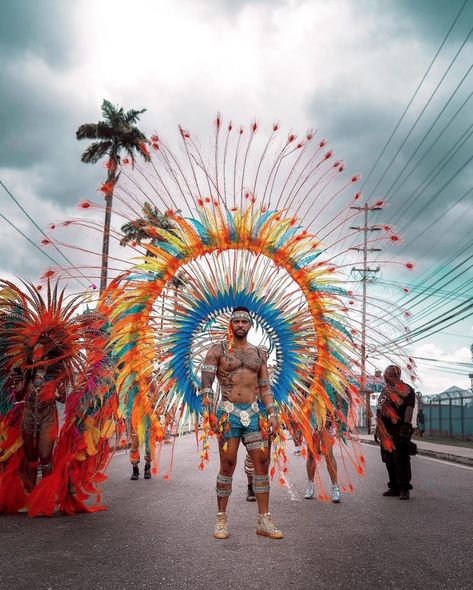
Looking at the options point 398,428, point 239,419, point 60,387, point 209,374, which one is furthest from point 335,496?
point 60,387

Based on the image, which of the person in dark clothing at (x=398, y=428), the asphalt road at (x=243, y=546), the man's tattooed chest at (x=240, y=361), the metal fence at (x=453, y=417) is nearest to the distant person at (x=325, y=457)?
the asphalt road at (x=243, y=546)

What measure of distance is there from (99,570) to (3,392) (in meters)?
3.81

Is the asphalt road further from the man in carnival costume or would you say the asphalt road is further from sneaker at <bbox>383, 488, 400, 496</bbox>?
the man in carnival costume

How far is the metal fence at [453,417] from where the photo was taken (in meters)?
28.6

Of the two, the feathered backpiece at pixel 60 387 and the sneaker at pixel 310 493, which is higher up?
the feathered backpiece at pixel 60 387

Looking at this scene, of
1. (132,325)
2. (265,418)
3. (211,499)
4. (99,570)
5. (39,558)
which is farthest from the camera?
(211,499)

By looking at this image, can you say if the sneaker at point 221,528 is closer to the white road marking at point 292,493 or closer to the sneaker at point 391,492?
the white road marking at point 292,493

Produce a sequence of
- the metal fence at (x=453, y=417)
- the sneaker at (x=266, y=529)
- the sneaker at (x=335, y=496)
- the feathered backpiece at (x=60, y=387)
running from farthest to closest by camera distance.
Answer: the metal fence at (x=453, y=417), the sneaker at (x=335, y=496), the feathered backpiece at (x=60, y=387), the sneaker at (x=266, y=529)

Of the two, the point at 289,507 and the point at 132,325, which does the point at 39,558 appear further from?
the point at 289,507

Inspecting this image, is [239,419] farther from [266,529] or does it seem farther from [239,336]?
[266,529]

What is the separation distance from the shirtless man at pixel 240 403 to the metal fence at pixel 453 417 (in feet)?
80.7

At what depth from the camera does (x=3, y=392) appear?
24.5 ft

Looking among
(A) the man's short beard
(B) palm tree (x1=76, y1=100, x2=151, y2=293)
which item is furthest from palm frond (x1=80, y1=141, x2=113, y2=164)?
(A) the man's short beard

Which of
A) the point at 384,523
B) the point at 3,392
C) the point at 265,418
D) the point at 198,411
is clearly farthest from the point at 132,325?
the point at 384,523
